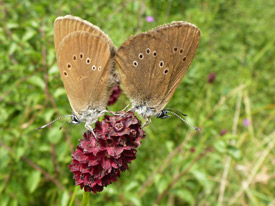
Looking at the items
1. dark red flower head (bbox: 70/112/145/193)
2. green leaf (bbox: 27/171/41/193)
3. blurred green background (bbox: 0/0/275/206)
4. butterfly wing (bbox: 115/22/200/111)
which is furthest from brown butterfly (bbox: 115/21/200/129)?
green leaf (bbox: 27/171/41/193)

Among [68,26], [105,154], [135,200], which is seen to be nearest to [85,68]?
[68,26]

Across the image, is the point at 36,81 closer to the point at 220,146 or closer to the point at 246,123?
the point at 220,146

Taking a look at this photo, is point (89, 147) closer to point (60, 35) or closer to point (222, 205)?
point (60, 35)

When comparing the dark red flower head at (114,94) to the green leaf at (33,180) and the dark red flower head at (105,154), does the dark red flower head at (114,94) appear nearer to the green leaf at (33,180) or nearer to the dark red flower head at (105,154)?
the dark red flower head at (105,154)

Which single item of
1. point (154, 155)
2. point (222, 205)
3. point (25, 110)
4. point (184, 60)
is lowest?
point (222, 205)

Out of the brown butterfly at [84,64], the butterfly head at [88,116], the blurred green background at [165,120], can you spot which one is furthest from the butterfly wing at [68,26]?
the blurred green background at [165,120]

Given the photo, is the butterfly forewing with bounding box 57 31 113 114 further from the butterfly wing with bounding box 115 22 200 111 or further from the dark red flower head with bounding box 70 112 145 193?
the dark red flower head with bounding box 70 112 145 193

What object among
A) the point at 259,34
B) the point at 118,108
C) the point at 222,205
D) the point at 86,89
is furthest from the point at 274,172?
the point at 86,89
